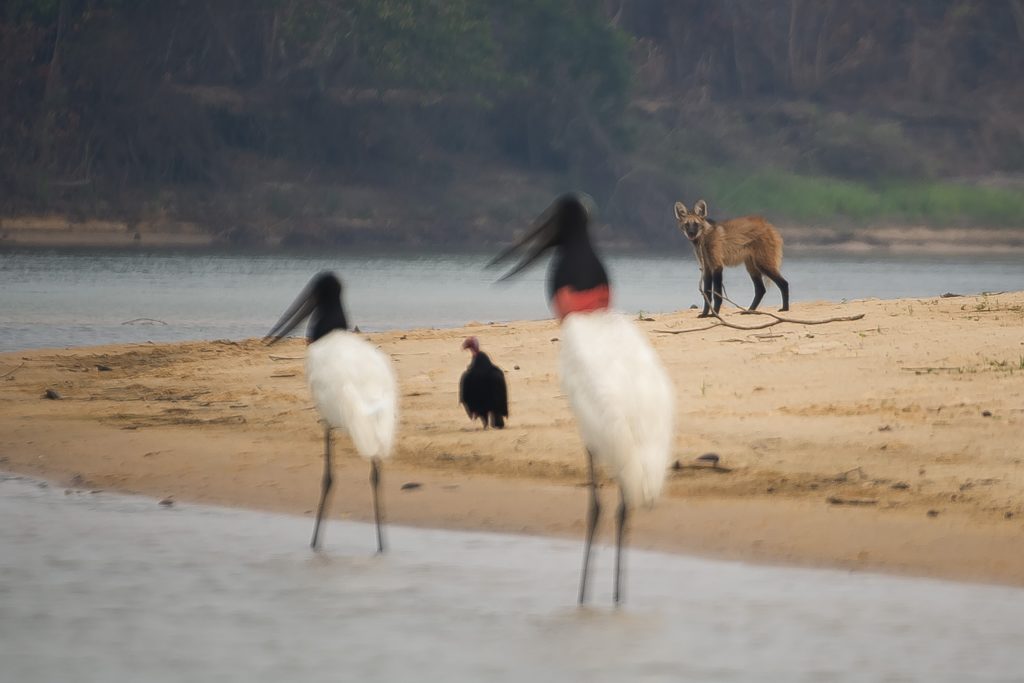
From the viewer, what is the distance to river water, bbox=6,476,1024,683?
231 inches

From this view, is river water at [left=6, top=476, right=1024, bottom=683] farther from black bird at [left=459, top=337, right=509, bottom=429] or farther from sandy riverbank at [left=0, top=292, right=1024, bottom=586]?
black bird at [left=459, top=337, right=509, bottom=429]

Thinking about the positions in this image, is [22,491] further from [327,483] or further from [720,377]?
[720,377]

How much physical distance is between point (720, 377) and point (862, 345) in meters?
1.27

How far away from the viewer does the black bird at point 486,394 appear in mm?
9781

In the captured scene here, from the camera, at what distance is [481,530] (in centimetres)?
793

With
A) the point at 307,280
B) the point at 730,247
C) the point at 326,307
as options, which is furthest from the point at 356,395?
the point at 307,280

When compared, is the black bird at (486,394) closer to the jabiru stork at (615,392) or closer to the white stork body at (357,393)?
the white stork body at (357,393)

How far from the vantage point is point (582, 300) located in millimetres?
6730

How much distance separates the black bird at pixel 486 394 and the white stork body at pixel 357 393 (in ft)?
6.58

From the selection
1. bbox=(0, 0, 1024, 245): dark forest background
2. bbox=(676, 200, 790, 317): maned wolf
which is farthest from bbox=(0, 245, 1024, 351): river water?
bbox=(676, 200, 790, 317): maned wolf

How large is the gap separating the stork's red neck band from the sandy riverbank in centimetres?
129

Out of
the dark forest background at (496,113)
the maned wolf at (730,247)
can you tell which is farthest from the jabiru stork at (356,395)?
the dark forest background at (496,113)

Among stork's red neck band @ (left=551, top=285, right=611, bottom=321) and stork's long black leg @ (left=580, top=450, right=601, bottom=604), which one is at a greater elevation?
stork's red neck band @ (left=551, top=285, right=611, bottom=321)

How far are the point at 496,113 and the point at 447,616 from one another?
58.8 m
